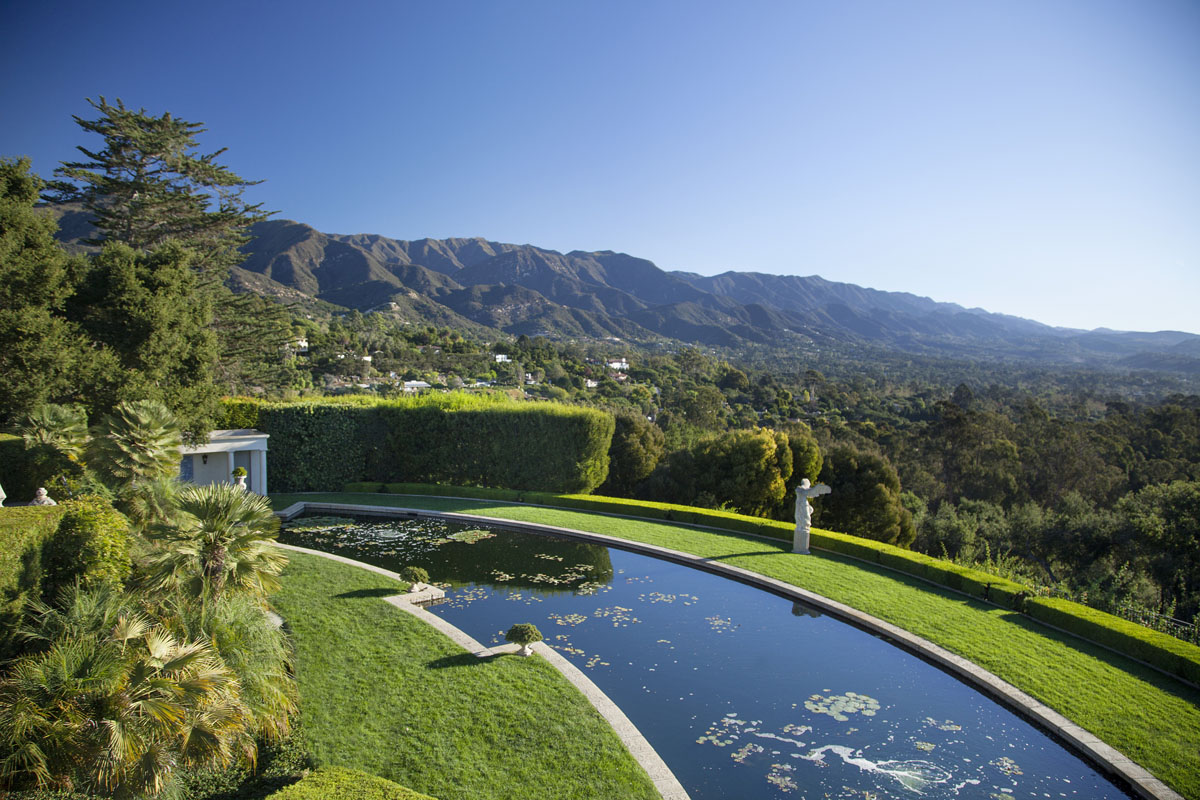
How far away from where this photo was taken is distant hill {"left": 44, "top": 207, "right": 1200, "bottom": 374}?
324 feet

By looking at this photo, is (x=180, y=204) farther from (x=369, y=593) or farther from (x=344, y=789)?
(x=344, y=789)

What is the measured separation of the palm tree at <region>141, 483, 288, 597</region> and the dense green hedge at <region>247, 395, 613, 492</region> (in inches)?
587

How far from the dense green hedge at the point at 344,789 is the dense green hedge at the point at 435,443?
697 inches

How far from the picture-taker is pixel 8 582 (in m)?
7.20

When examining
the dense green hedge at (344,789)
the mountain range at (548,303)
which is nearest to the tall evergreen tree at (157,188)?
the dense green hedge at (344,789)

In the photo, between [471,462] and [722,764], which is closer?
[722,764]

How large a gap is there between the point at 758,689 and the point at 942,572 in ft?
22.3

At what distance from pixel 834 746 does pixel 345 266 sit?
4598 inches

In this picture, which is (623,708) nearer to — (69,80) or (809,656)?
(809,656)

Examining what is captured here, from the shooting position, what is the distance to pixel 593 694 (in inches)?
310

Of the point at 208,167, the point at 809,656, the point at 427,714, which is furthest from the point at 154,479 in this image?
the point at 208,167

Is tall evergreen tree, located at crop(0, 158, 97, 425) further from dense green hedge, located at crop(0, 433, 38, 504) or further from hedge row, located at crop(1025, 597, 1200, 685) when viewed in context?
hedge row, located at crop(1025, 597, 1200, 685)

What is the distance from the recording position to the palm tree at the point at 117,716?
4.72 meters

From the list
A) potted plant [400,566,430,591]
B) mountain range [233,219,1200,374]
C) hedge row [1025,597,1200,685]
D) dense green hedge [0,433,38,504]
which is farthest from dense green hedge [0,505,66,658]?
mountain range [233,219,1200,374]
